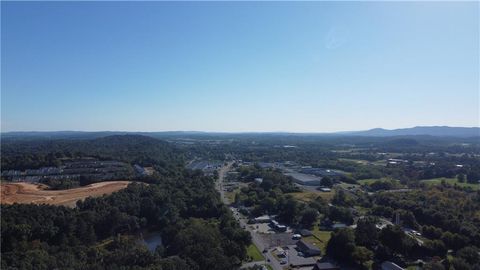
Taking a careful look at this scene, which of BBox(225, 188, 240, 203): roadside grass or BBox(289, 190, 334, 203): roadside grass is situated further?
BBox(225, 188, 240, 203): roadside grass

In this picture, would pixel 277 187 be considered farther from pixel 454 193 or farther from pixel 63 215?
pixel 63 215

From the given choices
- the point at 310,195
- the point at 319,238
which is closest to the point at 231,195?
the point at 310,195

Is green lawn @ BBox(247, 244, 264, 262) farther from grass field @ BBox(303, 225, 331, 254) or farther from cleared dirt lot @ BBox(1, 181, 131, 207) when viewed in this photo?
cleared dirt lot @ BBox(1, 181, 131, 207)

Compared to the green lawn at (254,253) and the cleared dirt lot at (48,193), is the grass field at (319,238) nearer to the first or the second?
the green lawn at (254,253)

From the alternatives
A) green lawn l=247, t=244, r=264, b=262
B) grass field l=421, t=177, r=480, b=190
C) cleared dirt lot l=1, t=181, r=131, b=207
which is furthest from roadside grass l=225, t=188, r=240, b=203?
grass field l=421, t=177, r=480, b=190

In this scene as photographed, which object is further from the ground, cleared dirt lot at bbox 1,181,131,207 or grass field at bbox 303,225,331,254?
cleared dirt lot at bbox 1,181,131,207
